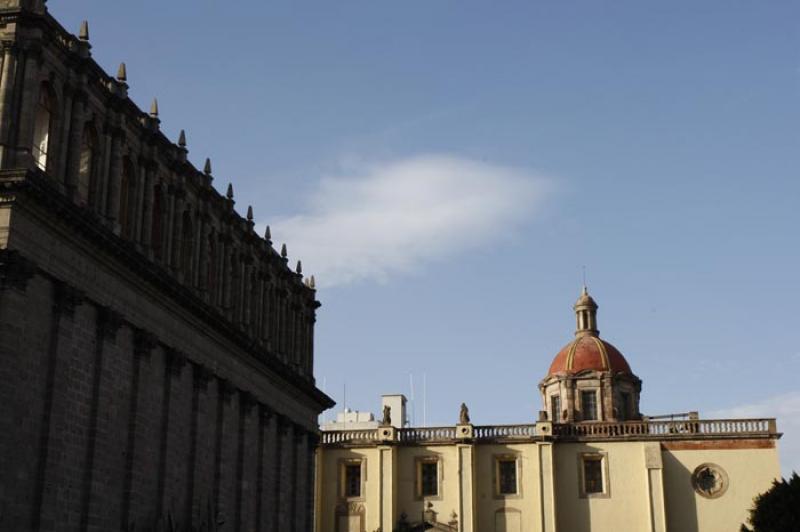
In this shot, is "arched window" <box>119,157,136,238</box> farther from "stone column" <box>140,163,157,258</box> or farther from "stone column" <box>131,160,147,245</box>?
"stone column" <box>140,163,157,258</box>

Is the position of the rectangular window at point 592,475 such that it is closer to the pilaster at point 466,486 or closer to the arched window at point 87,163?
the pilaster at point 466,486

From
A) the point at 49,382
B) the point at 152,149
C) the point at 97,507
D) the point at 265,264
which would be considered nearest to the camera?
the point at 49,382

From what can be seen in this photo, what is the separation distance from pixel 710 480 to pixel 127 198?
39332 millimetres

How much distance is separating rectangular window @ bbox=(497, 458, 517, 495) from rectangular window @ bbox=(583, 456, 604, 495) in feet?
12.9

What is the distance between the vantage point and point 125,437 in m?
31.0

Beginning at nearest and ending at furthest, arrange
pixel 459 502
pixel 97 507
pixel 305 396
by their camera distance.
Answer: pixel 97 507 → pixel 305 396 → pixel 459 502

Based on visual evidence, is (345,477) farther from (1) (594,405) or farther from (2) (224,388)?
(2) (224,388)

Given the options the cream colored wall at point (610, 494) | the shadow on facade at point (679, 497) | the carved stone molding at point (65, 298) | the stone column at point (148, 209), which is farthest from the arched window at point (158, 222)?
the shadow on facade at point (679, 497)

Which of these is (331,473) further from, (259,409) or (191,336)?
(191,336)

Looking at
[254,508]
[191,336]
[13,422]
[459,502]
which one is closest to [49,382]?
[13,422]

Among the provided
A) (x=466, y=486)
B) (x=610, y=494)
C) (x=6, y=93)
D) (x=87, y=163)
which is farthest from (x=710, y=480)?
(x=6, y=93)

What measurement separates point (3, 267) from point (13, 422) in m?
3.67

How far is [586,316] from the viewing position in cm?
7269

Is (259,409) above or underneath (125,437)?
above
